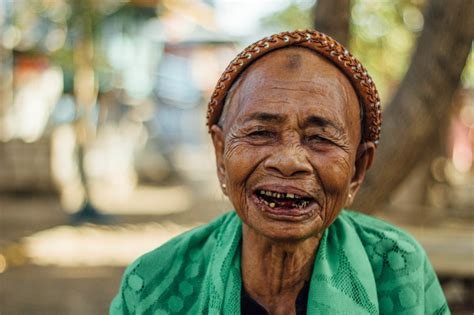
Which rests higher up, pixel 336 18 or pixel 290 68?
pixel 336 18

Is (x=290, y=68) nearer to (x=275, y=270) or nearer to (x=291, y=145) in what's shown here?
(x=291, y=145)

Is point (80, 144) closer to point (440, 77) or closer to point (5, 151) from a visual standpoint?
point (5, 151)

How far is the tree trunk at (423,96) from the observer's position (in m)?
2.98

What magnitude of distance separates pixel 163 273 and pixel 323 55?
34.5 inches

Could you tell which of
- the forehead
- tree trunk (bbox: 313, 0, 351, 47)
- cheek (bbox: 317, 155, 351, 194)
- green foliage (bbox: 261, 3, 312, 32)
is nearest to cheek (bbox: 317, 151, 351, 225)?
cheek (bbox: 317, 155, 351, 194)

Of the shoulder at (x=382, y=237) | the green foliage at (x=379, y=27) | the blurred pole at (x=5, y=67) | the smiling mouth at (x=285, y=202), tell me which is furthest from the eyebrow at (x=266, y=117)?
the blurred pole at (x=5, y=67)

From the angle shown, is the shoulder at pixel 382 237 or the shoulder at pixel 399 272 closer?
the shoulder at pixel 399 272

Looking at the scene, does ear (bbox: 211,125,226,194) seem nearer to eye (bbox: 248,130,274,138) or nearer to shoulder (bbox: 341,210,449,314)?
eye (bbox: 248,130,274,138)

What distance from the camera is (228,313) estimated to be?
1.90 meters

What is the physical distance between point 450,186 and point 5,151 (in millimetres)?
8196

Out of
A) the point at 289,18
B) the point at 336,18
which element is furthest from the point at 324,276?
the point at 289,18

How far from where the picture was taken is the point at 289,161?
1.78 m

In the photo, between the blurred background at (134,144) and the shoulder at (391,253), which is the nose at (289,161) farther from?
the blurred background at (134,144)

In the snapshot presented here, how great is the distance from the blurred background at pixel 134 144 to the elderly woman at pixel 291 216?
1.23 metres
